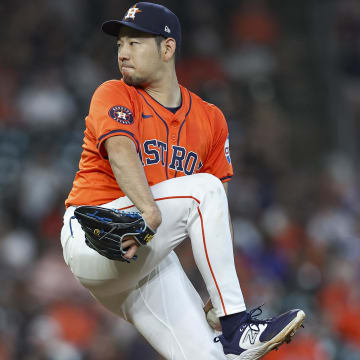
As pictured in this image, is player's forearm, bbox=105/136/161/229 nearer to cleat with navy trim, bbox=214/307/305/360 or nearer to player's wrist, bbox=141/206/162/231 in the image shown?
player's wrist, bbox=141/206/162/231

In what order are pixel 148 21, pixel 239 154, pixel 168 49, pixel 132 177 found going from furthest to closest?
pixel 239 154, pixel 168 49, pixel 148 21, pixel 132 177

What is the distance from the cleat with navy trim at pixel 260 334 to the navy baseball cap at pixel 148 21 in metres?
1.15

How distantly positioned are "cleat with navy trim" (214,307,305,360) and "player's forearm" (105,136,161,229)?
0.54 metres

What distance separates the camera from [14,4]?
775cm

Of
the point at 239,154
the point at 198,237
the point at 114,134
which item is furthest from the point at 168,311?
the point at 239,154

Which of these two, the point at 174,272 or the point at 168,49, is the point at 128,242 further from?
the point at 168,49

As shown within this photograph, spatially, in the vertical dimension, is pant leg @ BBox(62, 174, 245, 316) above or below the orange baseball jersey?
below

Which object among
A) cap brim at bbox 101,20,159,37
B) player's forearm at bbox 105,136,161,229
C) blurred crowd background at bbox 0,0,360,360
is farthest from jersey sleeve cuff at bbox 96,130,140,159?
blurred crowd background at bbox 0,0,360,360

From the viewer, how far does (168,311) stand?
3.00m

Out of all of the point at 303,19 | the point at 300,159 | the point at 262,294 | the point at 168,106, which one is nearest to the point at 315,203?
the point at 300,159

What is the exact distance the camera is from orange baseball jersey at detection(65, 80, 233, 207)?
2887 millimetres

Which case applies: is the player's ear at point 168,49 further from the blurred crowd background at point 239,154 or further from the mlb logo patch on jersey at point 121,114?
the blurred crowd background at point 239,154

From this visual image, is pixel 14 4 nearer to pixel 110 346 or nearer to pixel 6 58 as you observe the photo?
pixel 6 58

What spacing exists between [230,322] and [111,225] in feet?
2.07
